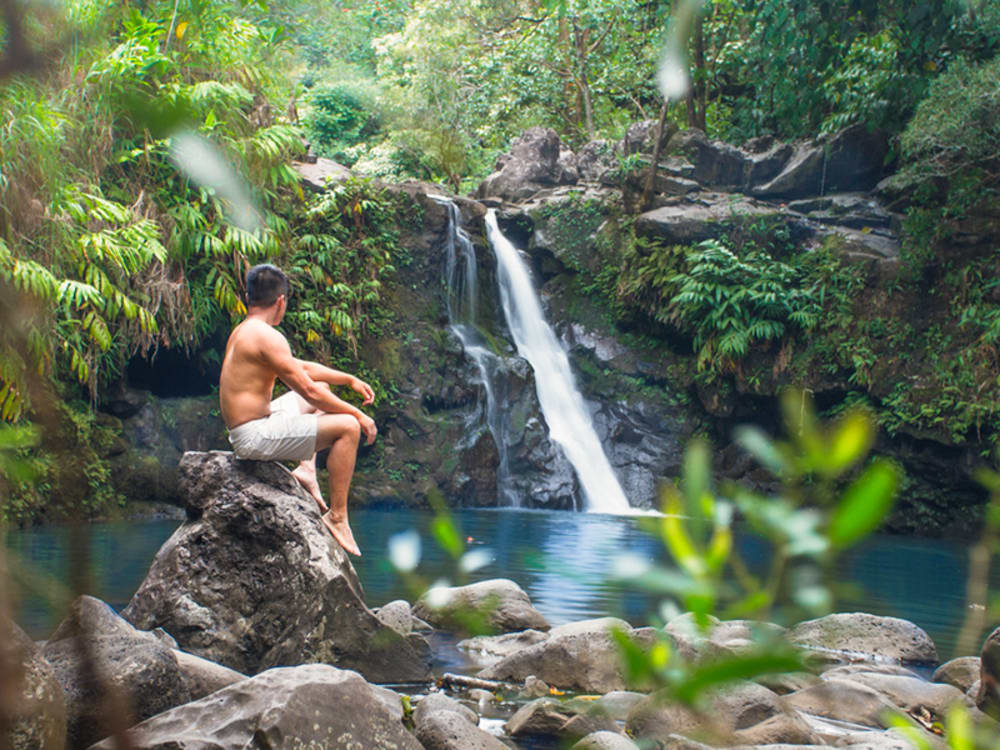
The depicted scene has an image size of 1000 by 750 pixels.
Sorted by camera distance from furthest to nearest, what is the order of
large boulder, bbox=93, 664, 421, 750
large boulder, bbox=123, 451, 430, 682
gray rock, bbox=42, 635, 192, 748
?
large boulder, bbox=123, 451, 430, 682, gray rock, bbox=42, 635, 192, 748, large boulder, bbox=93, 664, 421, 750

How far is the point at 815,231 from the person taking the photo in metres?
14.6

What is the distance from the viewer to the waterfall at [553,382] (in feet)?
47.3

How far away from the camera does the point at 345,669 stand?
3963 millimetres

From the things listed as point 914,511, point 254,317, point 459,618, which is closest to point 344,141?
point 914,511

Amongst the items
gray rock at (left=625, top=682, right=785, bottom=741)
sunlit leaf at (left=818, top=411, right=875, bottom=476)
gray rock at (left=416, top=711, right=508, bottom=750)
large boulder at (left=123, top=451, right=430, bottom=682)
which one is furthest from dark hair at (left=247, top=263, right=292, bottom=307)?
sunlit leaf at (left=818, top=411, right=875, bottom=476)

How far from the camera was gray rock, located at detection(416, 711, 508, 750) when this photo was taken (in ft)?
11.2

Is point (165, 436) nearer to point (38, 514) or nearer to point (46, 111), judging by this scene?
point (38, 514)

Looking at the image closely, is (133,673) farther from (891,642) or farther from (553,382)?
(553,382)

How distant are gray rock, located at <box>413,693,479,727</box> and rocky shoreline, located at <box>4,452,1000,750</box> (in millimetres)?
12

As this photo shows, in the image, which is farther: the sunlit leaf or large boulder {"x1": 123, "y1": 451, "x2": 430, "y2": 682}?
large boulder {"x1": 123, "y1": 451, "x2": 430, "y2": 682}

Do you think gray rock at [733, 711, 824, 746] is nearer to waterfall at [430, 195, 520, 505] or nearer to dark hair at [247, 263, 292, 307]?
dark hair at [247, 263, 292, 307]

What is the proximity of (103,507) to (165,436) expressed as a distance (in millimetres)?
1429

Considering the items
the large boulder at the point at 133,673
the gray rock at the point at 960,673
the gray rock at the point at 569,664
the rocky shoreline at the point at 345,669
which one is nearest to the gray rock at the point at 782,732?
the rocky shoreline at the point at 345,669

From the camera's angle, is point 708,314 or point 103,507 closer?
point 103,507
